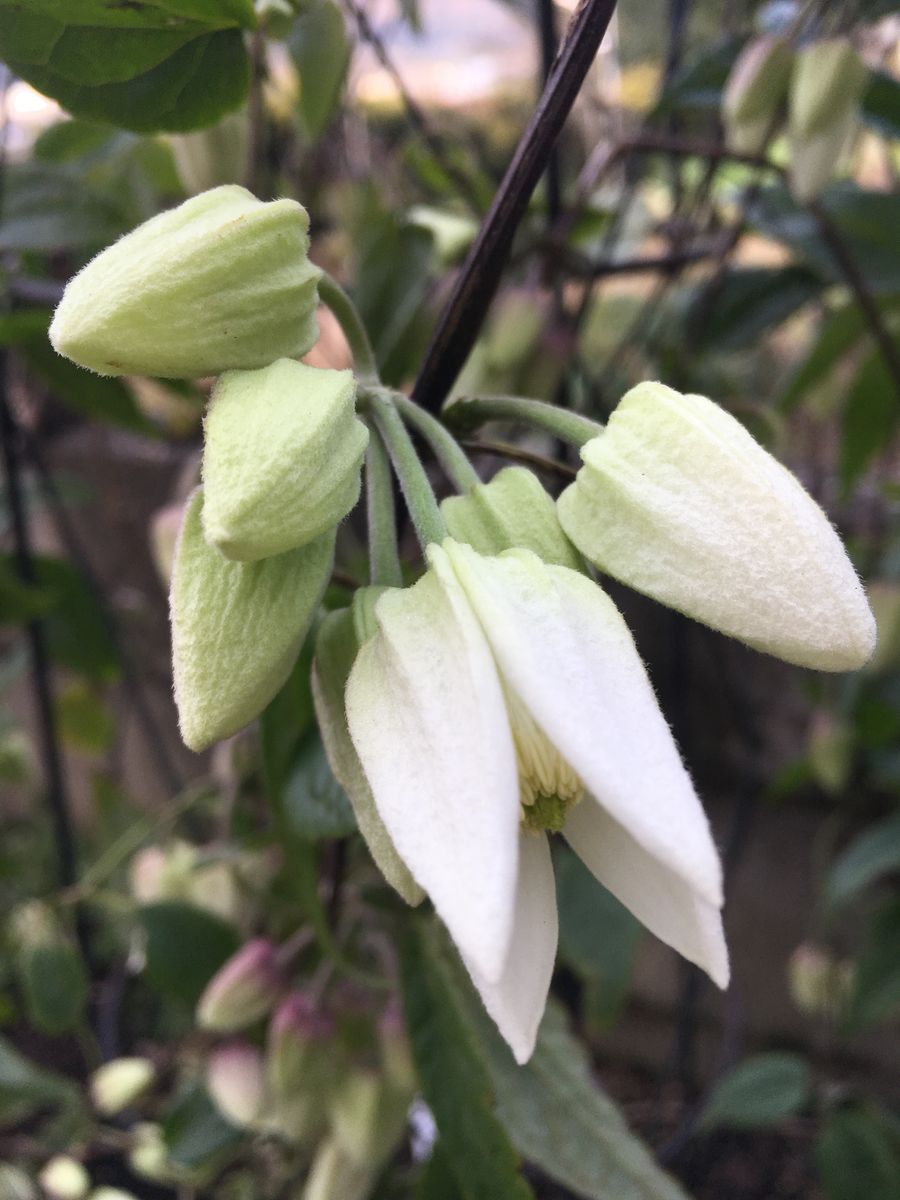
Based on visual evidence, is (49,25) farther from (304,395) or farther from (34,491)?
(34,491)

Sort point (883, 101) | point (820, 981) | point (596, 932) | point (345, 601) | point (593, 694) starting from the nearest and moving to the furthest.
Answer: point (593, 694), point (345, 601), point (883, 101), point (596, 932), point (820, 981)

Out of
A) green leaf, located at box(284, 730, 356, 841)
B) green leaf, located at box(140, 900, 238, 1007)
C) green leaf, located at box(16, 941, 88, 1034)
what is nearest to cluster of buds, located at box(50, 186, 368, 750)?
green leaf, located at box(284, 730, 356, 841)

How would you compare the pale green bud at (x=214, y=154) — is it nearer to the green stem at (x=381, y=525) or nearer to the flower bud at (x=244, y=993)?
the green stem at (x=381, y=525)

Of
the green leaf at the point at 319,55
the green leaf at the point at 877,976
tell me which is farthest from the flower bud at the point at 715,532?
the green leaf at the point at 877,976

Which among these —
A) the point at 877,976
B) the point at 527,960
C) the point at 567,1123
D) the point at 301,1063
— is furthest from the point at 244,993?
the point at 877,976

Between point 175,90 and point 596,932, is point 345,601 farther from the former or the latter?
point 596,932

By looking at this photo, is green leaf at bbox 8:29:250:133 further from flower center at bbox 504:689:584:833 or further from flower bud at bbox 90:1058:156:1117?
flower bud at bbox 90:1058:156:1117

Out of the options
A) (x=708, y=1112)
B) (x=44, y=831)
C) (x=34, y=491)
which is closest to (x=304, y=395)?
(x=708, y=1112)
